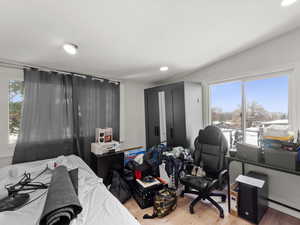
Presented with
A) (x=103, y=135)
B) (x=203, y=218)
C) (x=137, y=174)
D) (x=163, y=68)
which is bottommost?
(x=203, y=218)

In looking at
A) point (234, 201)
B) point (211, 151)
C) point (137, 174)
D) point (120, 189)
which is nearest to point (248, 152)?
point (211, 151)

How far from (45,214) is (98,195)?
1.53ft

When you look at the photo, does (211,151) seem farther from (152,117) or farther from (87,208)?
(87,208)

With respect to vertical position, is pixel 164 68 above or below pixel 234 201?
above

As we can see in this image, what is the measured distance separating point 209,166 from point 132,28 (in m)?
A: 2.22

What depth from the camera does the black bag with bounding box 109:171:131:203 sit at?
2.19 meters

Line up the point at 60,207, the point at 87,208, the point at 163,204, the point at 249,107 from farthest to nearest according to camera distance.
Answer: the point at 249,107, the point at 163,204, the point at 87,208, the point at 60,207

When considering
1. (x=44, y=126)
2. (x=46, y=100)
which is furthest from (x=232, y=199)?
(x=46, y=100)

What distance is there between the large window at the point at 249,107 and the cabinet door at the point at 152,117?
4.07ft

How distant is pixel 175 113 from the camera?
117 inches

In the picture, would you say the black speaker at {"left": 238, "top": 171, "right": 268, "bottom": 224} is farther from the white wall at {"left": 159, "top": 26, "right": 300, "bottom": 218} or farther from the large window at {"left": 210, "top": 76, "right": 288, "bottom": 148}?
the large window at {"left": 210, "top": 76, "right": 288, "bottom": 148}

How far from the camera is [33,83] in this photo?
2.31 m

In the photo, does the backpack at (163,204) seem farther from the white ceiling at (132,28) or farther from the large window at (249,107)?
the white ceiling at (132,28)

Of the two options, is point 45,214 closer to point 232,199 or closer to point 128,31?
point 128,31
